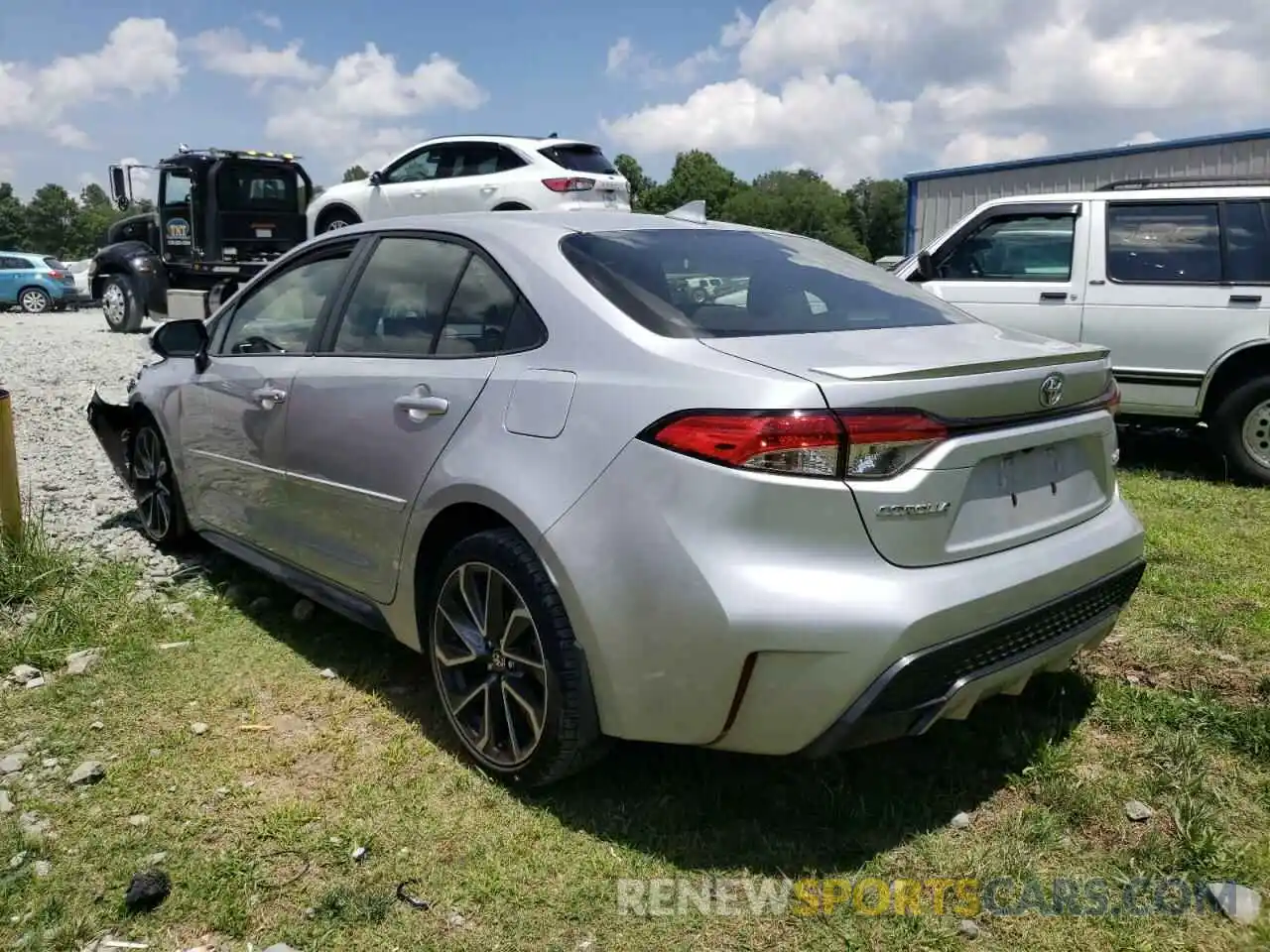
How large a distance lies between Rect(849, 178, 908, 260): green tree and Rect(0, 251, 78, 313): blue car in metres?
66.9

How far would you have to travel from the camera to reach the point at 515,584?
2.71 metres

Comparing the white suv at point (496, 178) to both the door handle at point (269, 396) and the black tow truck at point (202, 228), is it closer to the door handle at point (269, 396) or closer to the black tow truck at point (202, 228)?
the black tow truck at point (202, 228)

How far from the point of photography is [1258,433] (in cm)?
627

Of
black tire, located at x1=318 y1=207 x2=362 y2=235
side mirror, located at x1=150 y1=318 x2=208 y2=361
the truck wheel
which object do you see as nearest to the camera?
side mirror, located at x1=150 y1=318 x2=208 y2=361

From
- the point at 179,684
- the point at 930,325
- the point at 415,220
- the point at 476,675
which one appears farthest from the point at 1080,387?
the point at 179,684

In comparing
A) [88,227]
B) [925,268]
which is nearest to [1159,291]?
[925,268]

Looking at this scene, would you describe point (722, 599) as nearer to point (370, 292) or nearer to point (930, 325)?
point (930, 325)

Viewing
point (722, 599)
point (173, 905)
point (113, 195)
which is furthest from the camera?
point (113, 195)

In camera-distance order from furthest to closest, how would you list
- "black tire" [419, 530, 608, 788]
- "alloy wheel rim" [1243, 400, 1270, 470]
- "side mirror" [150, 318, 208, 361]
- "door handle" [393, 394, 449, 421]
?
"alloy wheel rim" [1243, 400, 1270, 470] → "side mirror" [150, 318, 208, 361] → "door handle" [393, 394, 449, 421] → "black tire" [419, 530, 608, 788]

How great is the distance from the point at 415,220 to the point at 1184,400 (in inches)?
201

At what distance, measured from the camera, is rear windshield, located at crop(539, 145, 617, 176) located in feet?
39.0

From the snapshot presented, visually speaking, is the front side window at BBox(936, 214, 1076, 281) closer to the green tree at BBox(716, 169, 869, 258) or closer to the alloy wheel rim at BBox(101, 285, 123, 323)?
the alloy wheel rim at BBox(101, 285, 123, 323)

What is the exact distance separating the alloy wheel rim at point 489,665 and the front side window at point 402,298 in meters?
0.80

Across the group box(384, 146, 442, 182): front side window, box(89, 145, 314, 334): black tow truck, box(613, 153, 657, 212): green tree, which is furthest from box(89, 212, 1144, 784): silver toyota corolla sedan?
box(613, 153, 657, 212): green tree
